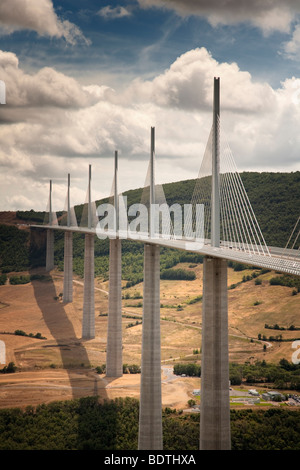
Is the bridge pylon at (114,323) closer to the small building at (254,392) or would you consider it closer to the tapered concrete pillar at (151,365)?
the small building at (254,392)

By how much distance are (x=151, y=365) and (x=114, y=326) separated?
11.5 m

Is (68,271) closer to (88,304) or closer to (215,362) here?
(88,304)

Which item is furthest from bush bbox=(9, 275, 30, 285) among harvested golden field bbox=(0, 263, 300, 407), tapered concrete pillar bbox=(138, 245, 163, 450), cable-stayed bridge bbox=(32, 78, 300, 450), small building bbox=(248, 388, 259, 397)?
tapered concrete pillar bbox=(138, 245, 163, 450)

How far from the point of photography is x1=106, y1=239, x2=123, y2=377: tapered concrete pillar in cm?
3722

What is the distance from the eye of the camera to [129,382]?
36.2 meters

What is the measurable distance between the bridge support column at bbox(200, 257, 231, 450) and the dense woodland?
6.87 meters

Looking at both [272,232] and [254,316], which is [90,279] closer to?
[254,316]

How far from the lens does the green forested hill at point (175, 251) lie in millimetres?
66875

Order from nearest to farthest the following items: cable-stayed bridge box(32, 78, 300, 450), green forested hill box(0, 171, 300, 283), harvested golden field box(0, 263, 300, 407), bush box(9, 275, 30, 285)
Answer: cable-stayed bridge box(32, 78, 300, 450), harvested golden field box(0, 263, 300, 407), green forested hill box(0, 171, 300, 283), bush box(9, 275, 30, 285)

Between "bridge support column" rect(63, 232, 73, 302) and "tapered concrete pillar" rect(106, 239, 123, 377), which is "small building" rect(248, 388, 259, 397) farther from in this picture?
"bridge support column" rect(63, 232, 73, 302)

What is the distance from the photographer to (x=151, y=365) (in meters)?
26.3

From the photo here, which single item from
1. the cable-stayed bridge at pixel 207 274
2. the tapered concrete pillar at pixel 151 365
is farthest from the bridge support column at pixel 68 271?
the tapered concrete pillar at pixel 151 365

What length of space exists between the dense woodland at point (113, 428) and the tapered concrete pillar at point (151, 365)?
1.51 metres
